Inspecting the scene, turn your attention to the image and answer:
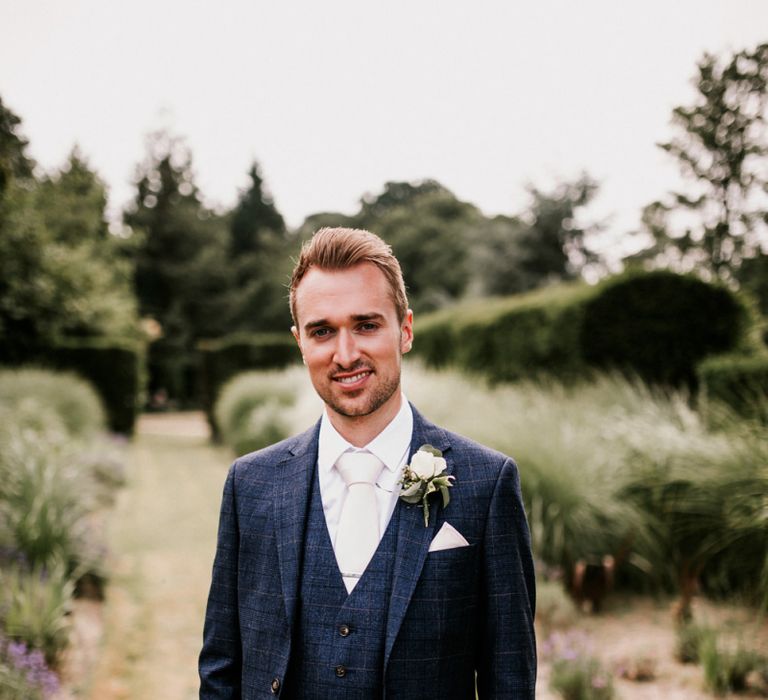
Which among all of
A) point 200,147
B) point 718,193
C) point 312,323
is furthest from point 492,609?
point 200,147

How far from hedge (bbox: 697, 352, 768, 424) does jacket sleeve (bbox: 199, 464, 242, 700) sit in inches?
205

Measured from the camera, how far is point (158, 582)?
18.9 ft

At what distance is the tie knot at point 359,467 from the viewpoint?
1.58 m

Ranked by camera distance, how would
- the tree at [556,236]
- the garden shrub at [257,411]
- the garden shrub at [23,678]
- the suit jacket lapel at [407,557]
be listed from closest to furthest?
1. the suit jacket lapel at [407,557]
2. the garden shrub at [23,678]
3. the garden shrub at [257,411]
4. the tree at [556,236]

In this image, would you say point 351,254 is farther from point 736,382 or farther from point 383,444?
point 736,382

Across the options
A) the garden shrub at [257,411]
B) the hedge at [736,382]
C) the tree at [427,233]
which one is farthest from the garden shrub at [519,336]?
the garden shrub at [257,411]

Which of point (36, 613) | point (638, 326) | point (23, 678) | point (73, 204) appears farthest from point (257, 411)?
point (73, 204)

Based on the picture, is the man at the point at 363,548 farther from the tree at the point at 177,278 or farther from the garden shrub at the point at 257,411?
the tree at the point at 177,278

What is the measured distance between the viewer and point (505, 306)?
1088 centimetres

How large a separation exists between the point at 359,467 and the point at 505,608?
18.5 inches

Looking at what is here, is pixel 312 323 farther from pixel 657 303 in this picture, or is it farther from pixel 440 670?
pixel 657 303

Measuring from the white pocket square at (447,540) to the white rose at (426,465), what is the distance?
0.43 ft

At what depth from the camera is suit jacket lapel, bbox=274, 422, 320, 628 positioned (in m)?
1.50

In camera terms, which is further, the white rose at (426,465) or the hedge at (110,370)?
the hedge at (110,370)
